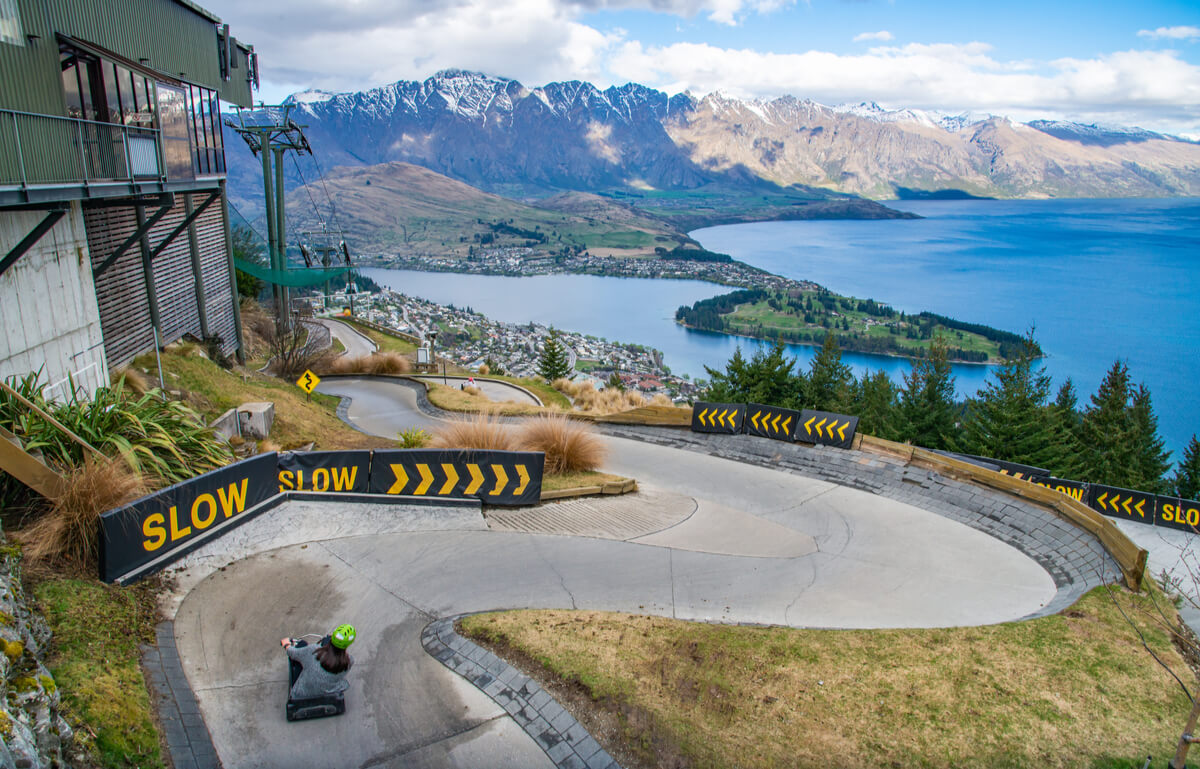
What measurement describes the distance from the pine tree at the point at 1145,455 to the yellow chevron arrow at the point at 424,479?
37.5 m

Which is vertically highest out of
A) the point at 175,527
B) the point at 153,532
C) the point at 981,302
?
the point at 153,532

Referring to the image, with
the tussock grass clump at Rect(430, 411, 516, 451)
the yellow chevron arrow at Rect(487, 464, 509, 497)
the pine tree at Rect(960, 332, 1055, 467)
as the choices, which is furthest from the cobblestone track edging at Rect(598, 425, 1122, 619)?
the pine tree at Rect(960, 332, 1055, 467)

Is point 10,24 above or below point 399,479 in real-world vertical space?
above

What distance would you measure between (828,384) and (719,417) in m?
30.5

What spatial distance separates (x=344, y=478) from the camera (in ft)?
38.8

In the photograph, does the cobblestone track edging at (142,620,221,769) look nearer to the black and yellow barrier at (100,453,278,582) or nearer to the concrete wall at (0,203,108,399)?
the black and yellow barrier at (100,453,278,582)

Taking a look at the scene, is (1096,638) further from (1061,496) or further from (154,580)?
(154,580)

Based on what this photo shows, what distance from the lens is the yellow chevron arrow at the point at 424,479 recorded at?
39.5 feet

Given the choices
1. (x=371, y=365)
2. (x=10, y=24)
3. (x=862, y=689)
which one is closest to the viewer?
(x=862, y=689)

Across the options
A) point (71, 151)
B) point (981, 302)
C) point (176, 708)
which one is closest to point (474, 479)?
point (176, 708)

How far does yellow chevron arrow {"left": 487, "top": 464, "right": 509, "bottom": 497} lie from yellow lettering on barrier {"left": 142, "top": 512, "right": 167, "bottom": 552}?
5131mm

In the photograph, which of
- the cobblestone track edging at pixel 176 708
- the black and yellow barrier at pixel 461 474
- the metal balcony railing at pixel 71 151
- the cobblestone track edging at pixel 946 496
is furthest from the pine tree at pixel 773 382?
the cobblestone track edging at pixel 176 708

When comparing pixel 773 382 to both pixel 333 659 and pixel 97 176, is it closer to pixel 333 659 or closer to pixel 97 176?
pixel 97 176

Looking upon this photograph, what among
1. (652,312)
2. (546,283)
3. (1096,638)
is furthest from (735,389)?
(546,283)
